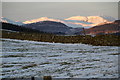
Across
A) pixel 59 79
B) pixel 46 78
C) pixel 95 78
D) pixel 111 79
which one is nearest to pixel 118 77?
pixel 111 79

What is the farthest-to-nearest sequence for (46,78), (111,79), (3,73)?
(3,73)
(111,79)
(46,78)

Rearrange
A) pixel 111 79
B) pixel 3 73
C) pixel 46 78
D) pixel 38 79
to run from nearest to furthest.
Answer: pixel 46 78
pixel 38 79
pixel 111 79
pixel 3 73

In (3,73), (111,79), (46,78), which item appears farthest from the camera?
(3,73)

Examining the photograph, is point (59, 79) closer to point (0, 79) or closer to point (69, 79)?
point (69, 79)

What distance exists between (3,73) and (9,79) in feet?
6.42

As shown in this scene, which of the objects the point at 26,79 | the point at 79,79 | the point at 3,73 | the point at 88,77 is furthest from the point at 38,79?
the point at 3,73

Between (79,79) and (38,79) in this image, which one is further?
(79,79)

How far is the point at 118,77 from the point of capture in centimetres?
1273

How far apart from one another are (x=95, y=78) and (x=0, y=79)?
596 centimetres

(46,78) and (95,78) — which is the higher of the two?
(46,78)

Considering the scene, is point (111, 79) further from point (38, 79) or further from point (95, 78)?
point (38, 79)

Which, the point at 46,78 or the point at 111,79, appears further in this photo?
the point at 111,79

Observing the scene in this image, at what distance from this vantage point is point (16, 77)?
1290cm

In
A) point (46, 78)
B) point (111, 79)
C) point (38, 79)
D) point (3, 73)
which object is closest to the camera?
point (46, 78)
